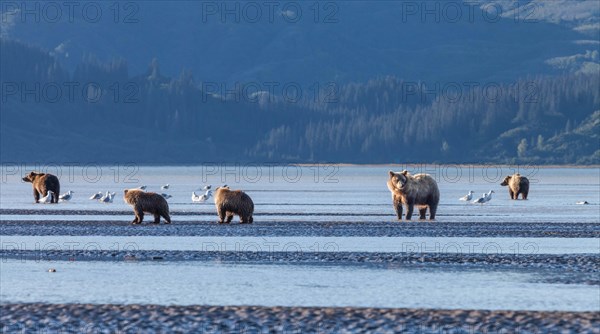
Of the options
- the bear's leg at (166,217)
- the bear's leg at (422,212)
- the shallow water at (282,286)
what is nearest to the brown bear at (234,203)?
the bear's leg at (166,217)

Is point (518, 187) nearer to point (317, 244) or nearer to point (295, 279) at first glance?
point (317, 244)

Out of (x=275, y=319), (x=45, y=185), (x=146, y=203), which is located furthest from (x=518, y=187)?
(x=275, y=319)

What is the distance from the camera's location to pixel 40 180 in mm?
84625

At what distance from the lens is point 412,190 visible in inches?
2425

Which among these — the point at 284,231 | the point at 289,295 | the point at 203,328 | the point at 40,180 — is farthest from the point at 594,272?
the point at 40,180

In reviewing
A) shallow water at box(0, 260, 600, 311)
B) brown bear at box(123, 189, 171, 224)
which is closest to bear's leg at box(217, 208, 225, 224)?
brown bear at box(123, 189, 171, 224)

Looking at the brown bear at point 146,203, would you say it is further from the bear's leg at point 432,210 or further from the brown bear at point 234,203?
the bear's leg at point 432,210

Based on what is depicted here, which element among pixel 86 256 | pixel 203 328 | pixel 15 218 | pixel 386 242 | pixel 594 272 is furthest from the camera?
pixel 15 218

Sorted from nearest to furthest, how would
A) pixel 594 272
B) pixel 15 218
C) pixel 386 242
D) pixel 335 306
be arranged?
pixel 335 306, pixel 594 272, pixel 386 242, pixel 15 218

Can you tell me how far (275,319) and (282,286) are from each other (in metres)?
5.96

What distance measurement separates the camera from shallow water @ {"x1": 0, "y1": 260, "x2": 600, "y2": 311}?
3177cm

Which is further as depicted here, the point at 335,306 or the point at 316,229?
the point at 316,229

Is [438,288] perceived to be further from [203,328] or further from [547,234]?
[547,234]

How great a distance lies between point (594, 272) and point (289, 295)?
9.70 m
